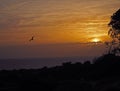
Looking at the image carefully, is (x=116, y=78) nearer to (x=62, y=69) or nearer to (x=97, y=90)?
(x=97, y=90)

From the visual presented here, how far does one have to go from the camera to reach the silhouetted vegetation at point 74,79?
157 ft

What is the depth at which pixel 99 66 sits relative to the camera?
206 feet

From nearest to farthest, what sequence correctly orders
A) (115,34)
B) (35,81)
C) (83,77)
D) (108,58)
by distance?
(35,81) → (83,77) → (108,58) → (115,34)

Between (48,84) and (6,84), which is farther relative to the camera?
(6,84)

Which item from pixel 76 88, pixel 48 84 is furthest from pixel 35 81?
pixel 76 88

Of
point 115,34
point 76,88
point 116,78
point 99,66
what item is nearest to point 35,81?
point 76,88

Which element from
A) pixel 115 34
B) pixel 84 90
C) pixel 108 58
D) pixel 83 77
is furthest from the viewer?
pixel 115 34

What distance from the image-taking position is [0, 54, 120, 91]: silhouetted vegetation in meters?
47.8

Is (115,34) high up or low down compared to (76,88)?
up

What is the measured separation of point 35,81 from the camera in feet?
165

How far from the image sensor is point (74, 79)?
187 ft

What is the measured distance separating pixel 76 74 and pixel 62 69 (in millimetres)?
4482

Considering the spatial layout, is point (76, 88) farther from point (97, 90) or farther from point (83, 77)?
point (83, 77)

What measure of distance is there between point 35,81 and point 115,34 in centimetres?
3183
